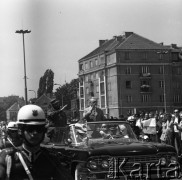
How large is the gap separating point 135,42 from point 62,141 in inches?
4217

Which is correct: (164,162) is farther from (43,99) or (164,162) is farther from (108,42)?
(108,42)

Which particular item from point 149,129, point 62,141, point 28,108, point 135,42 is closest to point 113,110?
point 135,42

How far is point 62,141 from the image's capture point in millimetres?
10969

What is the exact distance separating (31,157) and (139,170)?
19.1 feet

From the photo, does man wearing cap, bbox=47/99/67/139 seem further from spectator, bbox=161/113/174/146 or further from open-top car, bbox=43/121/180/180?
spectator, bbox=161/113/174/146

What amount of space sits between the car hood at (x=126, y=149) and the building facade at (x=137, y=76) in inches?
4061

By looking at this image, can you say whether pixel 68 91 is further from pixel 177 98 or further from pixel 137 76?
pixel 177 98

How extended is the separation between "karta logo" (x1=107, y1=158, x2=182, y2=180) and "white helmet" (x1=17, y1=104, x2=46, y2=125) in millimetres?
5396

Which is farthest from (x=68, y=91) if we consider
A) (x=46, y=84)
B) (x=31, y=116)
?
(x=31, y=116)

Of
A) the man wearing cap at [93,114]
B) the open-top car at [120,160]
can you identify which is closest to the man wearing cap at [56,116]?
the man wearing cap at [93,114]

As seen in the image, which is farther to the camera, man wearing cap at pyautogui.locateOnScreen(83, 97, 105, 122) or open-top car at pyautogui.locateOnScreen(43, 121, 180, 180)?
man wearing cap at pyautogui.locateOnScreen(83, 97, 105, 122)

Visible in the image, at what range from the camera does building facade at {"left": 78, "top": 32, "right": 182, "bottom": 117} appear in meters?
114

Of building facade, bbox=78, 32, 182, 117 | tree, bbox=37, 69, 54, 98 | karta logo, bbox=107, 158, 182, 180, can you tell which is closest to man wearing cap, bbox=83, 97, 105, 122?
karta logo, bbox=107, 158, 182, 180

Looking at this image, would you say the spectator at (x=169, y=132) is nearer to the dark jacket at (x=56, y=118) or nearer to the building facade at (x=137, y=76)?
the dark jacket at (x=56, y=118)
